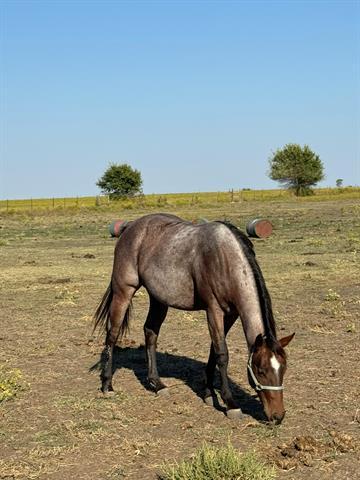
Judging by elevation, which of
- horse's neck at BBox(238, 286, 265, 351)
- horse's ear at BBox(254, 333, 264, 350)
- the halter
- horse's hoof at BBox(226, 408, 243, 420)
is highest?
horse's neck at BBox(238, 286, 265, 351)

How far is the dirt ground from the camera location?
5.70 metres

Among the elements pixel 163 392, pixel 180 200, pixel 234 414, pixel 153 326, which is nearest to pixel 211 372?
pixel 163 392

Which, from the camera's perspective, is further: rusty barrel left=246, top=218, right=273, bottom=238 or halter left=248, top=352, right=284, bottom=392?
rusty barrel left=246, top=218, right=273, bottom=238

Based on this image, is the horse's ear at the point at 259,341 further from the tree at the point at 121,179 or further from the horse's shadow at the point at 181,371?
the tree at the point at 121,179

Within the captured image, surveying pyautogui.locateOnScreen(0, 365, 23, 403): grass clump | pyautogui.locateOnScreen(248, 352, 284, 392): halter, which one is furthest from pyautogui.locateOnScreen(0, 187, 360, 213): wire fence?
pyautogui.locateOnScreen(248, 352, 284, 392): halter

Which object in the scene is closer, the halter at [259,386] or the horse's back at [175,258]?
the halter at [259,386]

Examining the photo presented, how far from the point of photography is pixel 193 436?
625 cm

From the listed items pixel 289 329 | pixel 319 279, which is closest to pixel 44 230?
pixel 319 279

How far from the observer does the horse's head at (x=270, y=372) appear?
6.00 metres

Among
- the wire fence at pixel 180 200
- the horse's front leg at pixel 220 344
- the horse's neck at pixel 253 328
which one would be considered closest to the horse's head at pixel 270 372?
the horse's neck at pixel 253 328

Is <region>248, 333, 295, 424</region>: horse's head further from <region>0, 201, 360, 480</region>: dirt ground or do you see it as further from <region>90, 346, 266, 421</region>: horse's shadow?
<region>90, 346, 266, 421</region>: horse's shadow

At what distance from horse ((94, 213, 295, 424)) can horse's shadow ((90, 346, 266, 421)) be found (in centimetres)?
35

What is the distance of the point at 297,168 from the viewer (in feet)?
329

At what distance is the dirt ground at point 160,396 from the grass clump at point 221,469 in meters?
0.39
